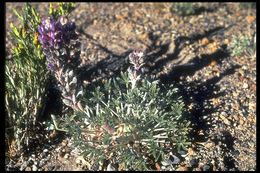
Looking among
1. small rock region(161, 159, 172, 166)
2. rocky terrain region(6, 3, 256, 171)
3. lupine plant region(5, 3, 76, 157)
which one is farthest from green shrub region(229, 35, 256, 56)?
lupine plant region(5, 3, 76, 157)

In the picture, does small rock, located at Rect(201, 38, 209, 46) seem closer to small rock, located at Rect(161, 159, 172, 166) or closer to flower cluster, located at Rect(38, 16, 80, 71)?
small rock, located at Rect(161, 159, 172, 166)

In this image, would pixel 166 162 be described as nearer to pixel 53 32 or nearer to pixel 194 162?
pixel 194 162

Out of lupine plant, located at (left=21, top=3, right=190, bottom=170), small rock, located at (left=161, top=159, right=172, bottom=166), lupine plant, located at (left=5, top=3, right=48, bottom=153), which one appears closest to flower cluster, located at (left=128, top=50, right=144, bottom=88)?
lupine plant, located at (left=21, top=3, right=190, bottom=170)

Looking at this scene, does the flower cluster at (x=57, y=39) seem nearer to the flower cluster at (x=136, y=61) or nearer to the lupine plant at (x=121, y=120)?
the lupine plant at (x=121, y=120)

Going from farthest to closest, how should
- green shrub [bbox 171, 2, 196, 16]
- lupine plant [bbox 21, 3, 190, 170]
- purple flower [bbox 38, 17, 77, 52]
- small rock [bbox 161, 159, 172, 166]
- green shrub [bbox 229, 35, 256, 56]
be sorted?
1. green shrub [bbox 171, 2, 196, 16]
2. green shrub [bbox 229, 35, 256, 56]
3. small rock [bbox 161, 159, 172, 166]
4. lupine plant [bbox 21, 3, 190, 170]
5. purple flower [bbox 38, 17, 77, 52]

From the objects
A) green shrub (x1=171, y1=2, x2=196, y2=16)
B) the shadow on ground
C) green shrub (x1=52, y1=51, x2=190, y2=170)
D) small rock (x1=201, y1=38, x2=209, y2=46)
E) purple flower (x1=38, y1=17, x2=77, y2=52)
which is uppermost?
green shrub (x1=171, y1=2, x2=196, y2=16)

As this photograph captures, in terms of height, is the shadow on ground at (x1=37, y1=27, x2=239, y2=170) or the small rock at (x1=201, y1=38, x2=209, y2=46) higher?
the small rock at (x1=201, y1=38, x2=209, y2=46)

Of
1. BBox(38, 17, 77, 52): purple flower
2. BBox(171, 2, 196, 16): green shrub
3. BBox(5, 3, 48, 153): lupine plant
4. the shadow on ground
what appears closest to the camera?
BBox(38, 17, 77, 52): purple flower

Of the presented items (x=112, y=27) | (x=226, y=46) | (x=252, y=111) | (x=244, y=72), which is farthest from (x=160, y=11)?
(x=252, y=111)

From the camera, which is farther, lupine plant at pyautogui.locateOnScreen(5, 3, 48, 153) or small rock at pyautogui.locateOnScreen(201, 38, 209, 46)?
small rock at pyautogui.locateOnScreen(201, 38, 209, 46)
